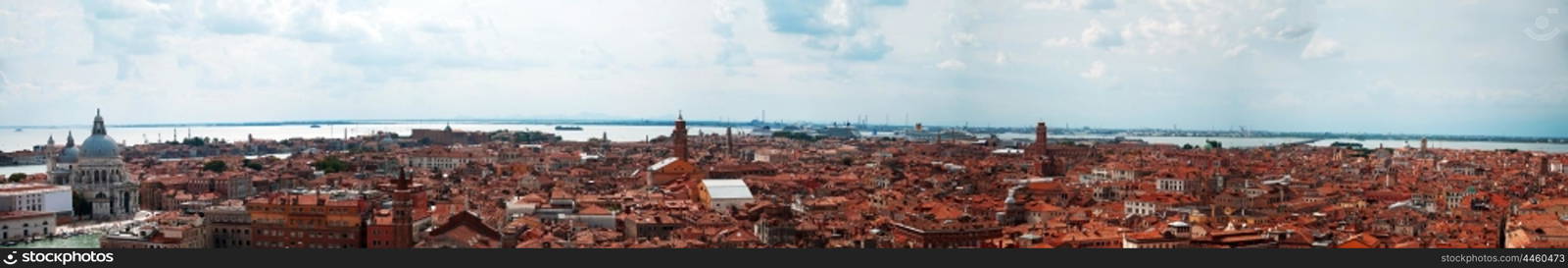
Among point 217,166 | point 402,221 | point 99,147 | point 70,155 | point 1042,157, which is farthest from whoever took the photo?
point 217,166

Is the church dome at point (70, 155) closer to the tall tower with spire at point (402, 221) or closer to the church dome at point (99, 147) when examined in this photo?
the church dome at point (99, 147)

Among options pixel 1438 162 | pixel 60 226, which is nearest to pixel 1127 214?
pixel 60 226

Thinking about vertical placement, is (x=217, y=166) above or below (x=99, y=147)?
below

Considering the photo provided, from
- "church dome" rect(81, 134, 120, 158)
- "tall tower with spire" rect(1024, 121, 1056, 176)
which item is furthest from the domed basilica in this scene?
"tall tower with spire" rect(1024, 121, 1056, 176)

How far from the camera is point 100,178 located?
Answer: 53.4ft

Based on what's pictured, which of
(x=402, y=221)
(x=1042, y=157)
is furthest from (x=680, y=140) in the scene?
(x=402, y=221)

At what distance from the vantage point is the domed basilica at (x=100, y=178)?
15.4 meters

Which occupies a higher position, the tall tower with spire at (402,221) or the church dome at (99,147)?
the church dome at (99,147)

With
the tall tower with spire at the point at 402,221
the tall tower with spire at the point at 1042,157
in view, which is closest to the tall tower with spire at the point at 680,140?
the tall tower with spire at the point at 1042,157

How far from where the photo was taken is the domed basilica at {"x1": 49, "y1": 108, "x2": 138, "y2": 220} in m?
15.4

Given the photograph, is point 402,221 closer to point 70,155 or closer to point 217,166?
point 70,155

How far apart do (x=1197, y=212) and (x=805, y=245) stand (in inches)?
196

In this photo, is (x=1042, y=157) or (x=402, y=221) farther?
(x=1042, y=157)

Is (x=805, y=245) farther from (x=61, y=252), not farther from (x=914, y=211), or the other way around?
(x=61, y=252)
